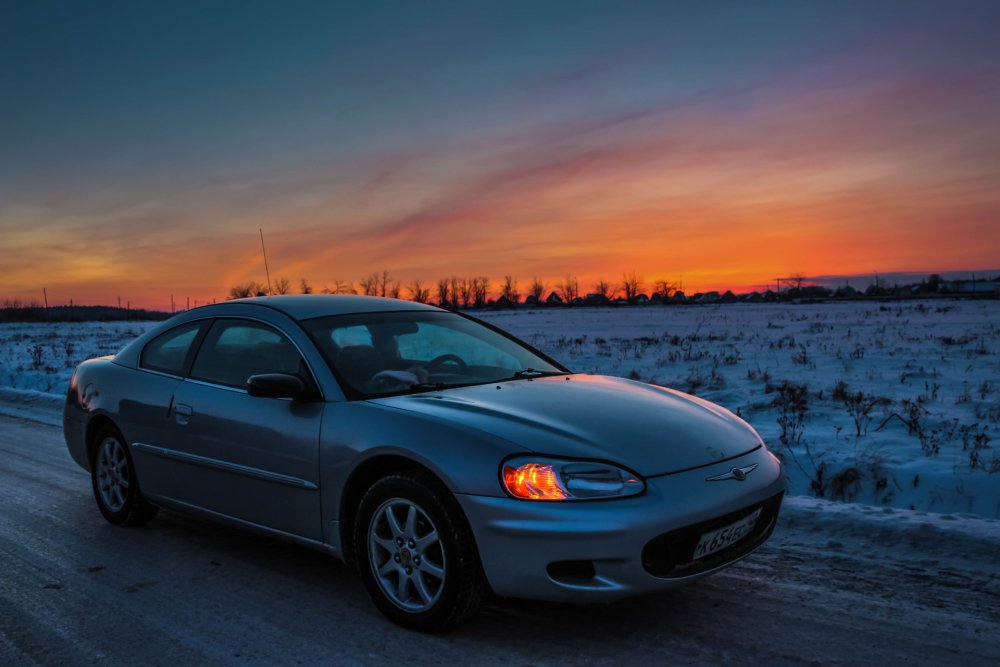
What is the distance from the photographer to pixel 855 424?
25.0 feet

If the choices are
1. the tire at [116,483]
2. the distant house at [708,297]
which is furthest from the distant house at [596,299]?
the tire at [116,483]

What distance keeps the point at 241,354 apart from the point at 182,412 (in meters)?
0.48

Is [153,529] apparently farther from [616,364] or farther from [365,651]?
A: [616,364]

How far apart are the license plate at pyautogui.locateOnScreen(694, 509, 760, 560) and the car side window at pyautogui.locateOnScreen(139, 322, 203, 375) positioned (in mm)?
3229

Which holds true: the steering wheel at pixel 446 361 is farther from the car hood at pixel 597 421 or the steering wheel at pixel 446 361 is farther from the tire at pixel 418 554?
the tire at pixel 418 554

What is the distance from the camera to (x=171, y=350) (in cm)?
494

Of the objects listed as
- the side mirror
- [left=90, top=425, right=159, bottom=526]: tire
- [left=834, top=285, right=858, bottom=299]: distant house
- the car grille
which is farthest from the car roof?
[left=834, top=285, right=858, bottom=299]: distant house

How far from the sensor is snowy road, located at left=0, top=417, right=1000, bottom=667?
→ 10.1 feet

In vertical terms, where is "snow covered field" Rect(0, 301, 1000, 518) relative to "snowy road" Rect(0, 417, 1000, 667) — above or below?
above

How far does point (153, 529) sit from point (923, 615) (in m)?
4.43

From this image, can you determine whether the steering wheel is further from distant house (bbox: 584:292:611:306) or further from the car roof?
distant house (bbox: 584:292:611:306)

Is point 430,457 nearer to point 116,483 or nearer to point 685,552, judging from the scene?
point 685,552

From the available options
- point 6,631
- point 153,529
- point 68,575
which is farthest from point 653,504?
point 153,529

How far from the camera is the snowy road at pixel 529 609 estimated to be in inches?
121
